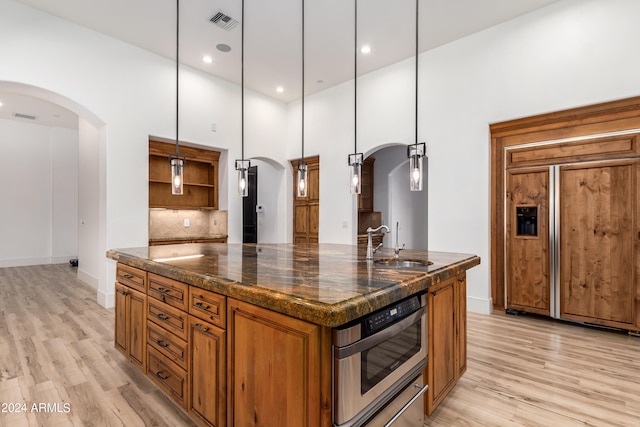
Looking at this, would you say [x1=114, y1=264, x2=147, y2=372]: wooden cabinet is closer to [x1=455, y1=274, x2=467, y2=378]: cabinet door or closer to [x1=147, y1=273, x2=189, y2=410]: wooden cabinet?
[x1=147, y1=273, x2=189, y2=410]: wooden cabinet

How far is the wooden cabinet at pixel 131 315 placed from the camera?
87.8 inches

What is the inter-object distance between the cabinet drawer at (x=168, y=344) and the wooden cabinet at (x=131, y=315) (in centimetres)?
12

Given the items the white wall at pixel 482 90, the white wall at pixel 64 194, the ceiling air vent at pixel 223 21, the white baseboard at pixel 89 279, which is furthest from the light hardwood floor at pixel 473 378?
the white wall at pixel 64 194

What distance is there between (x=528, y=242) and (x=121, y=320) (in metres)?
4.31

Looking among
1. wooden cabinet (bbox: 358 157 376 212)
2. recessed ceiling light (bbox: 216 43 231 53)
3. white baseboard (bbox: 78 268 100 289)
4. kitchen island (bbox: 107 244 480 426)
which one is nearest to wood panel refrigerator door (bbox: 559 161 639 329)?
kitchen island (bbox: 107 244 480 426)

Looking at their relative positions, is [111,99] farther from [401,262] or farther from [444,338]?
[444,338]

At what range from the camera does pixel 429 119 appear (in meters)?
4.62

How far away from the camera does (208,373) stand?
162 cm

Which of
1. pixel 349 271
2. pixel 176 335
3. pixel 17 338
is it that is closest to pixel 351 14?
pixel 349 271

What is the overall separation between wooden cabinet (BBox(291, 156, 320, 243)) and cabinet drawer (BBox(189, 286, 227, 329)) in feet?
14.7

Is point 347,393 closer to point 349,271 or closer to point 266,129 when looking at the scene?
point 349,271

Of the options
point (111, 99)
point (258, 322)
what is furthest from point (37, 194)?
point (258, 322)

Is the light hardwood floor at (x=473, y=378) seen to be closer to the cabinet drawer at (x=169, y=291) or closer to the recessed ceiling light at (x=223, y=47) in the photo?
the cabinet drawer at (x=169, y=291)

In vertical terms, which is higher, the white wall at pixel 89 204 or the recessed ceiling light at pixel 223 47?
the recessed ceiling light at pixel 223 47
